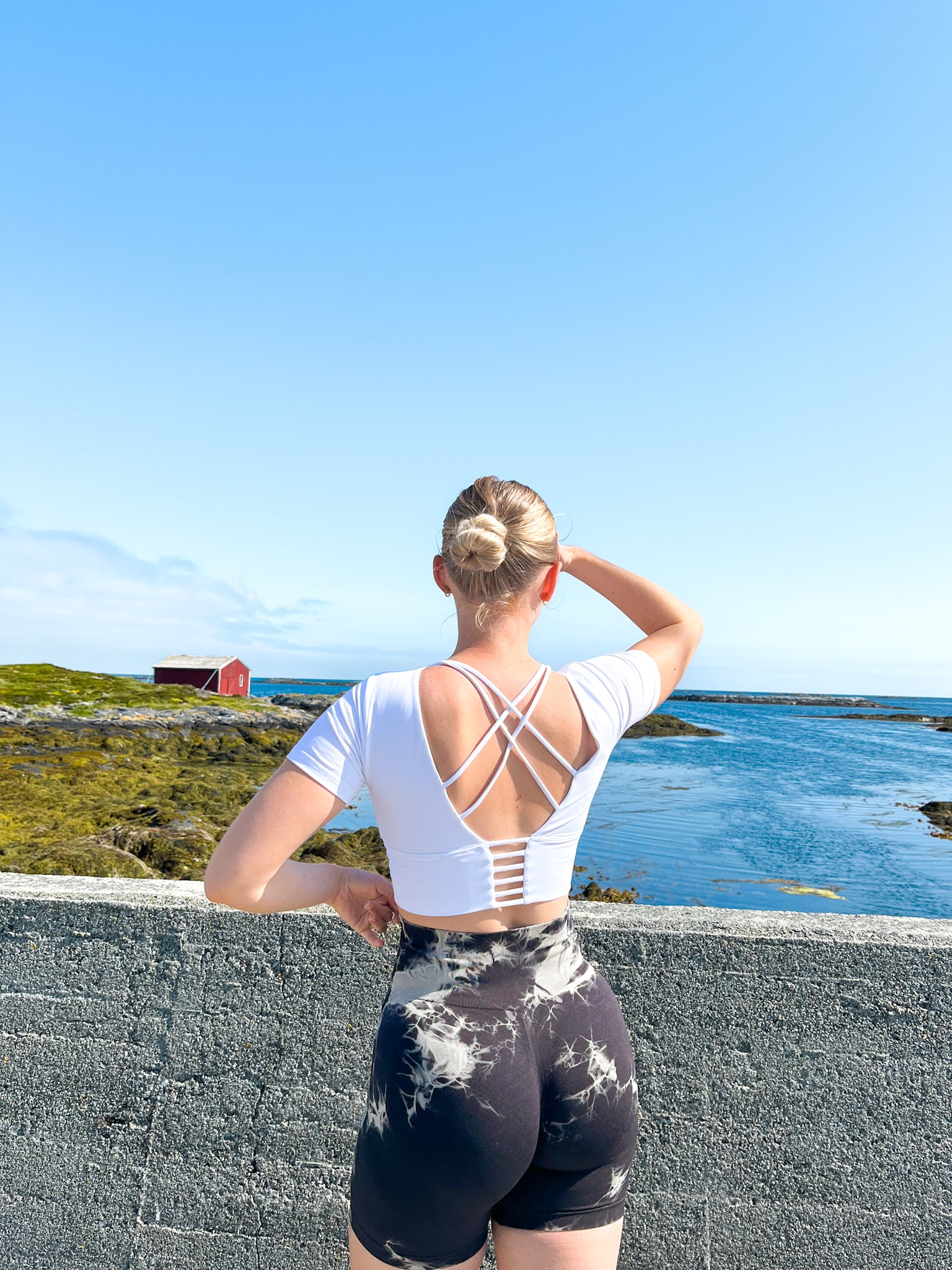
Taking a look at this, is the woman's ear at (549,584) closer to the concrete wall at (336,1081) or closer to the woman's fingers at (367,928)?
the woman's fingers at (367,928)

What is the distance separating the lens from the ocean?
484 inches

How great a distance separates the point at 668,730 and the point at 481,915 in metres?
47.5

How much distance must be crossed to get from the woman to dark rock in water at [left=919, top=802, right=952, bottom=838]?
19.3 metres

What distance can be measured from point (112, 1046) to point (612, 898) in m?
6.73

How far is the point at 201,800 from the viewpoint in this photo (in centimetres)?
1204

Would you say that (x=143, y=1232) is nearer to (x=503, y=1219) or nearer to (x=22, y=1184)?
(x=22, y=1184)

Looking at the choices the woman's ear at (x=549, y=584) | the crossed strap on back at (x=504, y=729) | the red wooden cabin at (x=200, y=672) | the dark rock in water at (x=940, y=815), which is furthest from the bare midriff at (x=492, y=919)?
the red wooden cabin at (x=200, y=672)

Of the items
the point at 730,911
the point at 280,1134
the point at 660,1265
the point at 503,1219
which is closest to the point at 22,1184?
the point at 280,1134

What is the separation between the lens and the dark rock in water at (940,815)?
17803 millimetres

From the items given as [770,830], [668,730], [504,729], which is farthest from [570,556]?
[668,730]

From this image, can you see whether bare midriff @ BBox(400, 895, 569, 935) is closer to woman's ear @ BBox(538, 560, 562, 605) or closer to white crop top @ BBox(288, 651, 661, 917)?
white crop top @ BBox(288, 651, 661, 917)

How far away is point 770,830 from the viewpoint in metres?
17.8

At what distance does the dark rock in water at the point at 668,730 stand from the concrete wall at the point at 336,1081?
140 ft

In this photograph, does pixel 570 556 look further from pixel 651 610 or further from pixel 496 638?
pixel 496 638
